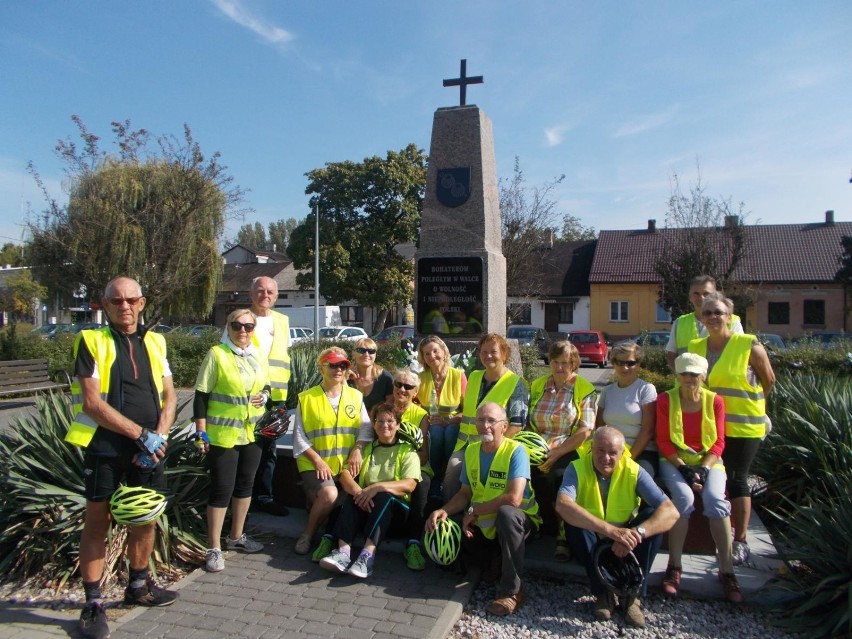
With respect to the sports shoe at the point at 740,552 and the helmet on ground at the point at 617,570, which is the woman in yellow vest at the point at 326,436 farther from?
the sports shoe at the point at 740,552

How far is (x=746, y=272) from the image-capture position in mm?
29672

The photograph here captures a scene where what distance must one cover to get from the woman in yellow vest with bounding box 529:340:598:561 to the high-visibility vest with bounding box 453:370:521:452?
24 cm

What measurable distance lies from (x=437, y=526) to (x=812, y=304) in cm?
3260

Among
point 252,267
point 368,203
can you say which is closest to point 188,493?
point 368,203

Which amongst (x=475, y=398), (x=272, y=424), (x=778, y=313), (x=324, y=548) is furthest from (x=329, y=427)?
(x=778, y=313)

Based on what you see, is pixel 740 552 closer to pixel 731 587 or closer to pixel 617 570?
pixel 731 587

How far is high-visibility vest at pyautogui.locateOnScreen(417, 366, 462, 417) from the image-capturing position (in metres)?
4.75

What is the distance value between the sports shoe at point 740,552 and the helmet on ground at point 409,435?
204 centimetres

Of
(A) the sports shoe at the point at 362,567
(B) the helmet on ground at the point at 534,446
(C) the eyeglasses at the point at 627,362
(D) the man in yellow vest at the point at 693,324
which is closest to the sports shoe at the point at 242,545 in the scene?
(A) the sports shoe at the point at 362,567

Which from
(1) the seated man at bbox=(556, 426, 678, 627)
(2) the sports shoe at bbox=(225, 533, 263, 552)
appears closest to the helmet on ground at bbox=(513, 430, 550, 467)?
(1) the seated man at bbox=(556, 426, 678, 627)

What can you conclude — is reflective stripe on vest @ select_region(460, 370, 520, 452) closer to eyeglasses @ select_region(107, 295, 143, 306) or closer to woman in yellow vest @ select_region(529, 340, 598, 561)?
woman in yellow vest @ select_region(529, 340, 598, 561)

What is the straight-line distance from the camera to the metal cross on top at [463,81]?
24.0 ft

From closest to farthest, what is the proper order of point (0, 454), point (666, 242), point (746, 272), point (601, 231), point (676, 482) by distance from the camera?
point (676, 482), point (0, 454), point (666, 242), point (746, 272), point (601, 231)

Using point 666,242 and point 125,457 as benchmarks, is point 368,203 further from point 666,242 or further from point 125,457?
point 125,457
